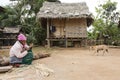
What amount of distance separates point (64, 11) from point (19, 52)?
16.1 m

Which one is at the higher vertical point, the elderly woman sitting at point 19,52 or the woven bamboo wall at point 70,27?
the woven bamboo wall at point 70,27

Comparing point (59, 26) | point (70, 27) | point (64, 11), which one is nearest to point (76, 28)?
point (70, 27)

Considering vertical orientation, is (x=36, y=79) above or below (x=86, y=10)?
below

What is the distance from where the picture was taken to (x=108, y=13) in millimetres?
34281

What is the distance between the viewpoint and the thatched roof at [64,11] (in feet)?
79.2

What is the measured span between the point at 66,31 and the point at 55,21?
143 cm

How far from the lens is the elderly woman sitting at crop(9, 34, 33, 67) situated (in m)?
9.16

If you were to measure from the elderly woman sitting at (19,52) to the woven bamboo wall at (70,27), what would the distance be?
52.0ft

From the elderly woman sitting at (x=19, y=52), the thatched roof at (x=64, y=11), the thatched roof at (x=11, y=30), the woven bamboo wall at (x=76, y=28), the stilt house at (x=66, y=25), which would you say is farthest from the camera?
the thatched roof at (x=11, y=30)

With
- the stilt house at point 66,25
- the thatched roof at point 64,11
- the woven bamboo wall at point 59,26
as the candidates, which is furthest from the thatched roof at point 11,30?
the woven bamboo wall at point 59,26

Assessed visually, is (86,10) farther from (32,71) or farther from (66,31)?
(32,71)

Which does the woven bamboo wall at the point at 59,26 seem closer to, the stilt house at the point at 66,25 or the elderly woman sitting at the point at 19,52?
the stilt house at the point at 66,25

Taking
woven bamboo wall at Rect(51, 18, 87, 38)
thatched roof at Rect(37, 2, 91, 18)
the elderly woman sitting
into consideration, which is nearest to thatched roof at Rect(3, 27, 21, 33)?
thatched roof at Rect(37, 2, 91, 18)

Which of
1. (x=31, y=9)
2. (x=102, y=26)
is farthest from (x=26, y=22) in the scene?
(x=102, y=26)
